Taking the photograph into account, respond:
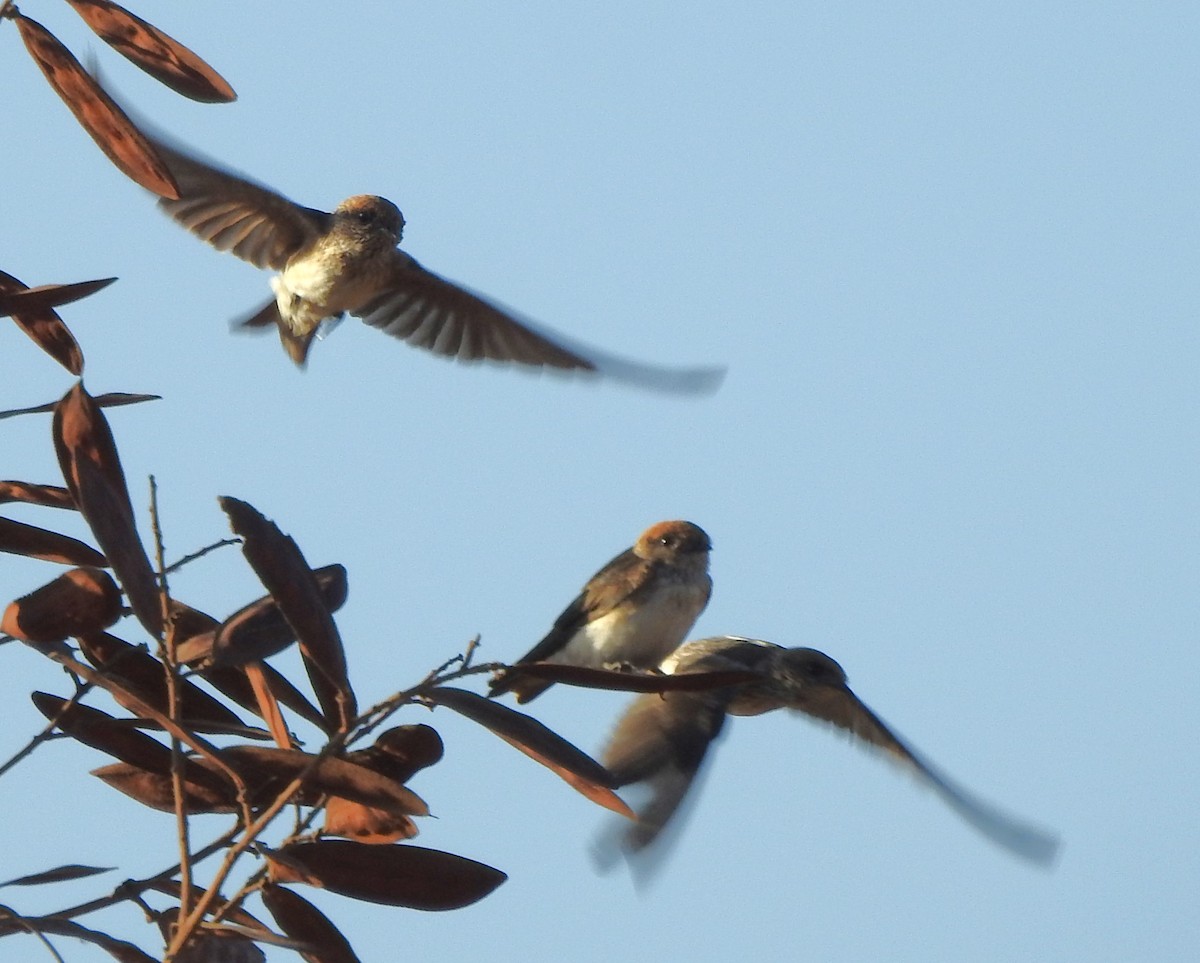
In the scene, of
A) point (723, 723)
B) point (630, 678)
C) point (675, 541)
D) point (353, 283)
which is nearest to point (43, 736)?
point (630, 678)

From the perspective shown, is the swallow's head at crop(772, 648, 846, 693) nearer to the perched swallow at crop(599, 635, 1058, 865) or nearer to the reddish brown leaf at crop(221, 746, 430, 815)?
the perched swallow at crop(599, 635, 1058, 865)

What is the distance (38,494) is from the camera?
8.42 feet

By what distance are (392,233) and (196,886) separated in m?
4.45

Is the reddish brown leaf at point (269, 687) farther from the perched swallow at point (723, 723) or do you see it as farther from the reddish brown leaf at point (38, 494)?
the perched swallow at point (723, 723)

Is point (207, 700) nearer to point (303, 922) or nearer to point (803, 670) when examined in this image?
point (303, 922)

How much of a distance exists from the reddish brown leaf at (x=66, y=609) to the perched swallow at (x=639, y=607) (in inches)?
105

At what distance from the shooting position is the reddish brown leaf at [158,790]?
244cm

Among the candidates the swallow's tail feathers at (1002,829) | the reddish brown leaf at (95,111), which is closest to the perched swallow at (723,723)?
the swallow's tail feathers at (1002,829)

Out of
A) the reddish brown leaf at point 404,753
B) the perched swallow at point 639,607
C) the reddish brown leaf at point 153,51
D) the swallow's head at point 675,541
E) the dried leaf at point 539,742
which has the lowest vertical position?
the reddish brown leaf at point 404,753

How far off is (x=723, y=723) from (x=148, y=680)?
2.10 metres

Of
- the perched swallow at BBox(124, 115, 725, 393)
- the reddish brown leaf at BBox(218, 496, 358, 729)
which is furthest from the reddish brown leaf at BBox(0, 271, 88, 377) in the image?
the perched swallow at BBox(124, 115, 725, 393)

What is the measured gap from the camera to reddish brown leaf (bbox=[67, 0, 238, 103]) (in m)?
2.43

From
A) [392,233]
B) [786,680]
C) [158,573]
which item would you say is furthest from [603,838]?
[392,233]

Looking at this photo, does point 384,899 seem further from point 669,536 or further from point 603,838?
point 669,536
